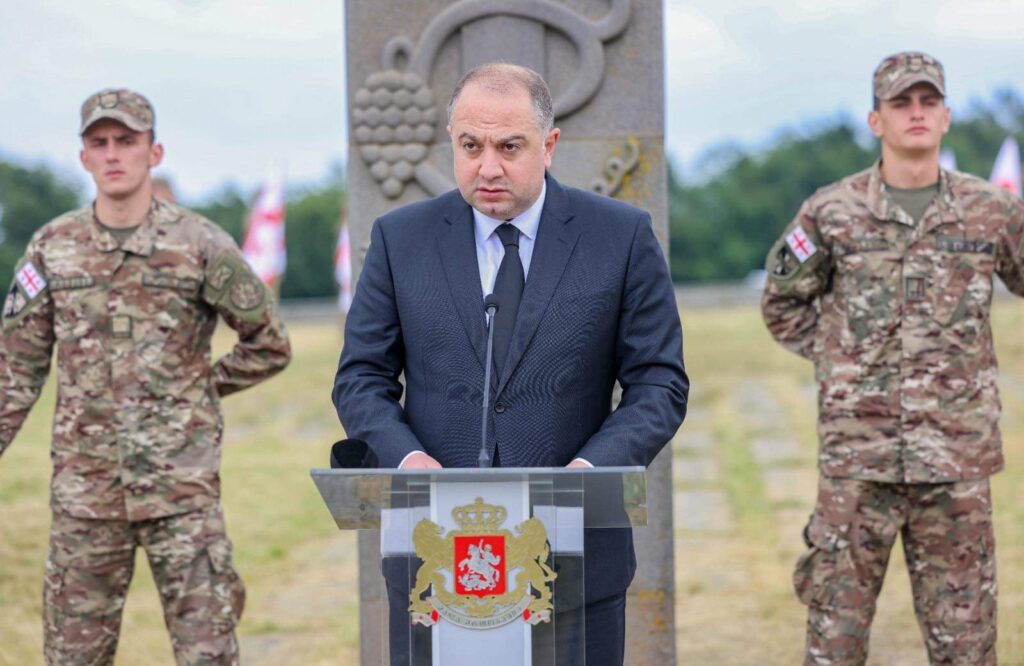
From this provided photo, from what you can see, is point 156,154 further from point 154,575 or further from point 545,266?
point 545,266

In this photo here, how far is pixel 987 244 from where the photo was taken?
16.0ft

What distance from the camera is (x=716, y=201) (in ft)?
219

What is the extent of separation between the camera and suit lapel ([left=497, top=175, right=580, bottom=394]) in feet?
9.87

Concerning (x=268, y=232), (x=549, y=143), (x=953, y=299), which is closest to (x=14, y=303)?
(x=549, y=143)

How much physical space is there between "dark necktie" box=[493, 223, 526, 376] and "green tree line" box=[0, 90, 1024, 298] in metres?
56.0

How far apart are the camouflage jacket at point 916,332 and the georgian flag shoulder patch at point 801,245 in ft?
0.21

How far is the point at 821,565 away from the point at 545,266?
7.58 feet

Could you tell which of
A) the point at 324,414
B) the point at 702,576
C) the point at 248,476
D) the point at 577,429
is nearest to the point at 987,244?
the point at 577,429

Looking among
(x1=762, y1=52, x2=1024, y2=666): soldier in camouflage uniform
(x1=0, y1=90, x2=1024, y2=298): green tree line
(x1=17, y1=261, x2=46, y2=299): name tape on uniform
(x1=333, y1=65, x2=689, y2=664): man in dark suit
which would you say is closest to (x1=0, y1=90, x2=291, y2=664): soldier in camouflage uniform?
(x1=17, y1=261, x2=46, y2=299): name tape on uniform

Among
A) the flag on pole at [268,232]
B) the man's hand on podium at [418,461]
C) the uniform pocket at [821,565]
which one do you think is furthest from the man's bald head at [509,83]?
the flag on pole at [268,232]

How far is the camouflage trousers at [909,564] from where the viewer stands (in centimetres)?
484

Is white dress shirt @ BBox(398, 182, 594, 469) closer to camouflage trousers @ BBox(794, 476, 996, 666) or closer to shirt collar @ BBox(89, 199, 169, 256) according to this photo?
shirt collar @ BBox(89, 199, 169, 256)

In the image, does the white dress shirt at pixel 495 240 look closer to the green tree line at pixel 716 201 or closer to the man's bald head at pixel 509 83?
the man's bald head at pixel 509 83

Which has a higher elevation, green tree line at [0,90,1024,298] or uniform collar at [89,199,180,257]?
green tree line at [0,90,1024,298]
